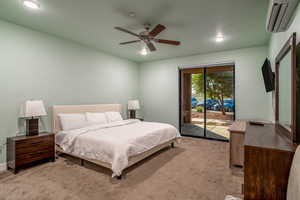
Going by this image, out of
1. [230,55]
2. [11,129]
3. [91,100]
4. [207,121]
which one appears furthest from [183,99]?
[11,129]

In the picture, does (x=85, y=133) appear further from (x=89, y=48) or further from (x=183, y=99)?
(x=183, y=99)

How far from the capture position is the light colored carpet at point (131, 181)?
2172mm

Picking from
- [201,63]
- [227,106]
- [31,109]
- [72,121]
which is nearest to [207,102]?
[227,106]

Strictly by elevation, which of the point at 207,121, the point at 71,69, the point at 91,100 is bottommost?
the point at 207,121

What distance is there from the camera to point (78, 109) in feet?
13.5

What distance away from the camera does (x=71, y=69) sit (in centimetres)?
409

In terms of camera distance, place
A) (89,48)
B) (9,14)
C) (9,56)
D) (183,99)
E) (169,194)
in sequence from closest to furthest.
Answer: (169,194) < (9,14) < (9,56) < (89,48) < (183,99)

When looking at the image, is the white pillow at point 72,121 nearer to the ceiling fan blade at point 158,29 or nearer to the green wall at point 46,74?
the green wall at point 46,74

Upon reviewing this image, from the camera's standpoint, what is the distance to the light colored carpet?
2172mm

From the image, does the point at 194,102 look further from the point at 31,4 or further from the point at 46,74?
the point at 31,4

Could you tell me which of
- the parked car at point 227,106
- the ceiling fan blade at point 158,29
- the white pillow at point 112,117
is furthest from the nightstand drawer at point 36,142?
the parked car at point 227,106

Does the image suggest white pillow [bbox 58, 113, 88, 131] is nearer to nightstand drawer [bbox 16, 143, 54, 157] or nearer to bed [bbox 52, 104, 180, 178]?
bed [bbox 52, 104, 180, 178]

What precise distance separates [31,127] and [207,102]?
15.9ft

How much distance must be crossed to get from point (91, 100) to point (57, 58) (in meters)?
1.38
